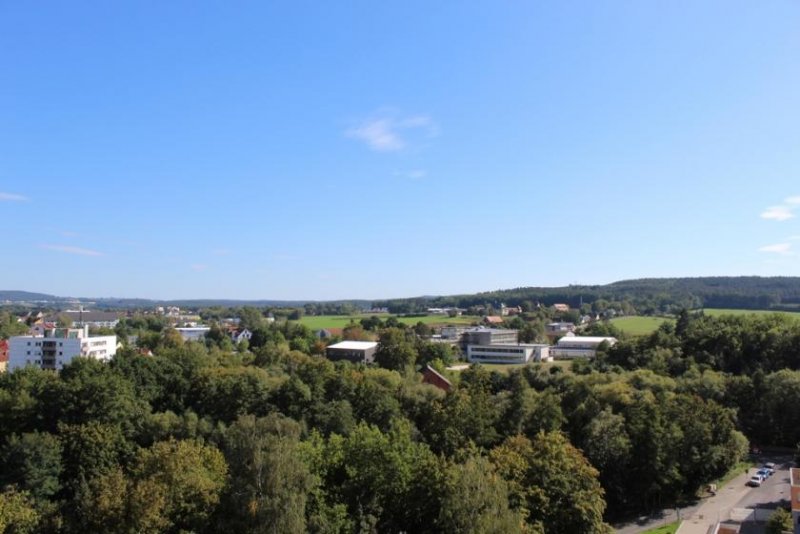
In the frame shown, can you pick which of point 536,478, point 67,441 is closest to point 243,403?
point 67,441

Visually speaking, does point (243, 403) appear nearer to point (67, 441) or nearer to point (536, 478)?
point (67, 441)

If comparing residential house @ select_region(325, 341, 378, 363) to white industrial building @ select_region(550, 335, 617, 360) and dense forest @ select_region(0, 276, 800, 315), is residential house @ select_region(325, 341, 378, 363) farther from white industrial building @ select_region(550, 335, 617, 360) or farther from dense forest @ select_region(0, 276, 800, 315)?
dense forest @ select_region(0, 276, 800, 315)

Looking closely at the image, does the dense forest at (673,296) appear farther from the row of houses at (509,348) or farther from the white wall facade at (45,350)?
the white wall facade at (45,350)

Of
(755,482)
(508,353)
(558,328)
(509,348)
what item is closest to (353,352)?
(508,353)

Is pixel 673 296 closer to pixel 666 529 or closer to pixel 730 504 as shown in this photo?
pixel 730 504

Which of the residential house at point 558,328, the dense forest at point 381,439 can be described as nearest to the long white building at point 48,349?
the dense forest at point 381,439
